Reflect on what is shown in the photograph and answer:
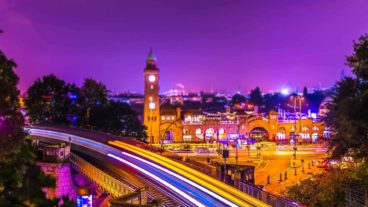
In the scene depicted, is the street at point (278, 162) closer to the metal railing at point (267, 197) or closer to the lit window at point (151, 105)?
the metal railing at point (267, 197)

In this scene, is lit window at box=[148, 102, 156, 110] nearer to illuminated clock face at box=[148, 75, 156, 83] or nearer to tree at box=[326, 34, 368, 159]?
illuminated clock face at box=[148, 75, 156, 83]

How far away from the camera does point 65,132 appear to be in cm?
6638

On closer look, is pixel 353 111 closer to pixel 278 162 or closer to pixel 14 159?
pixel 14 159

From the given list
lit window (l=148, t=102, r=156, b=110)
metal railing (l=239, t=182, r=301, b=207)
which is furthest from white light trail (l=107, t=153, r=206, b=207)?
lit window (l=148, t=102, r=156, b=110)

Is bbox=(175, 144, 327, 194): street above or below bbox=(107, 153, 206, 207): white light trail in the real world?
below

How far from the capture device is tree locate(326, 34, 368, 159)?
2695 cm

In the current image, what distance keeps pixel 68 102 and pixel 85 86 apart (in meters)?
5.08

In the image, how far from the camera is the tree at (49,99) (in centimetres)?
8875

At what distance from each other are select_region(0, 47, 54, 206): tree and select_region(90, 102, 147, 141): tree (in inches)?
2756

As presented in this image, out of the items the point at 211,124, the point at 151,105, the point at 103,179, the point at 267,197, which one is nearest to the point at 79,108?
the point at 151,105

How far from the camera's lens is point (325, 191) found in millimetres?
29500

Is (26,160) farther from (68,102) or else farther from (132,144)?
(68,102)

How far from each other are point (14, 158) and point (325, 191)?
21164 mm

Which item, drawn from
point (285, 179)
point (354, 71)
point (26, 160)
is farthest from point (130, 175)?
point (285, 179)
